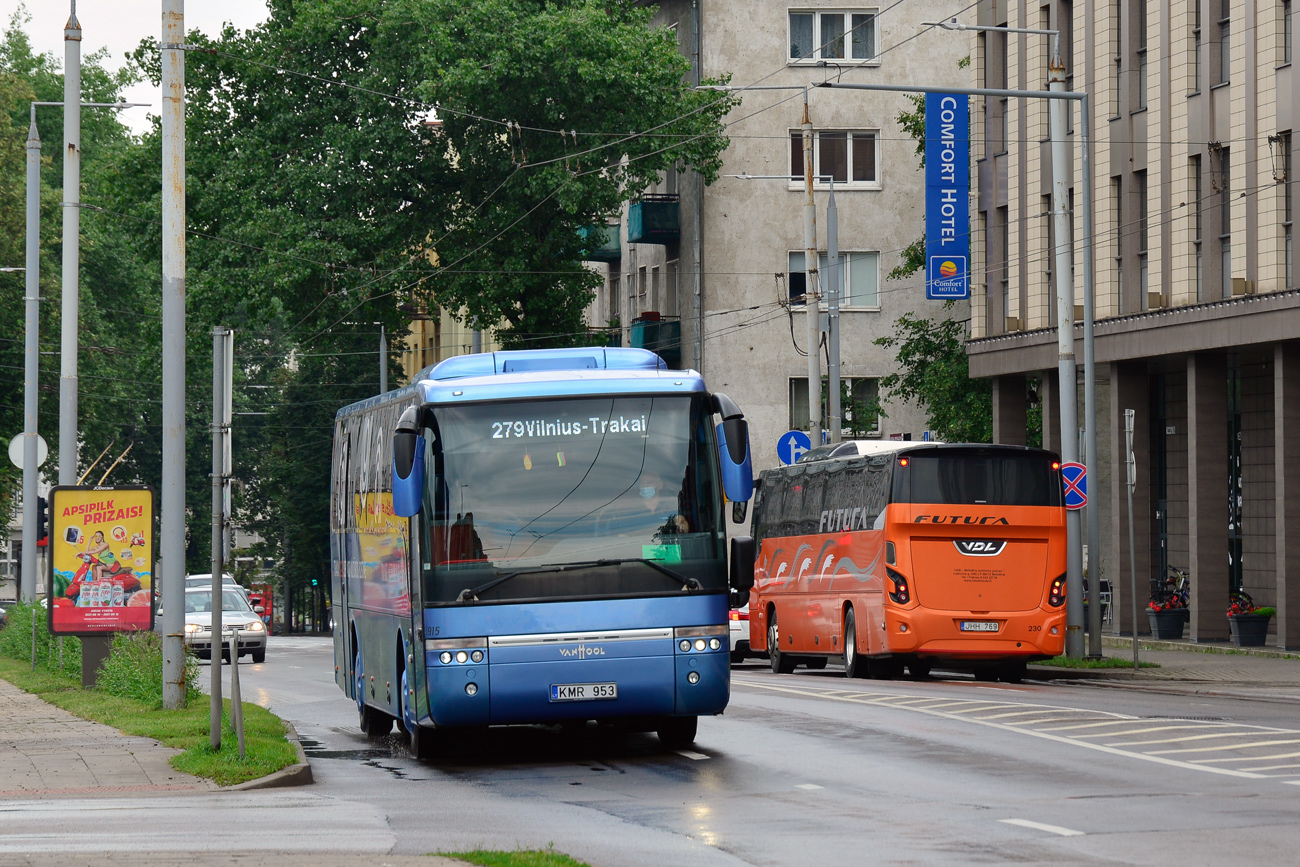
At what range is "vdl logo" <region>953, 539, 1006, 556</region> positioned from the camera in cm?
2639

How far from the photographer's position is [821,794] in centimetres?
1340

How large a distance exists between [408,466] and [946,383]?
3450 cm

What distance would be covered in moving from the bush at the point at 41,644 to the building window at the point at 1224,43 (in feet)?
67.7

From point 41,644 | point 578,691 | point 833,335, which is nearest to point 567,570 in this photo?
point 578,691

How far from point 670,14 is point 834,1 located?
527 centimetres

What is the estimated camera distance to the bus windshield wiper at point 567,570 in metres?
15.5

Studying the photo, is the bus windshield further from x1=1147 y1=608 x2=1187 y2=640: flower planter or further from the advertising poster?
x1=1147 y1=608 x2=1187 y2=640: flower planter

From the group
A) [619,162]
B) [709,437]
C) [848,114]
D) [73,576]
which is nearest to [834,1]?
[848,114]

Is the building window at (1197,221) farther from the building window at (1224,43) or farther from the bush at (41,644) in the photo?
the bush at (41,644)

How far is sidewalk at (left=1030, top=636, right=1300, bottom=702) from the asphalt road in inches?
165

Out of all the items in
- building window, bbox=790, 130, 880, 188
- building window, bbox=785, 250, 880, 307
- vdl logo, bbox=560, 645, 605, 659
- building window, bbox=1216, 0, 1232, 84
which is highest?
building window, bbox=790, 130, 880, 188

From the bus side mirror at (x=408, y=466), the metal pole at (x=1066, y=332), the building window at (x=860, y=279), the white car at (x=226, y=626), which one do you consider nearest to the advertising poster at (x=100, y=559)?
the bus side mirror at (x=408, y=466)

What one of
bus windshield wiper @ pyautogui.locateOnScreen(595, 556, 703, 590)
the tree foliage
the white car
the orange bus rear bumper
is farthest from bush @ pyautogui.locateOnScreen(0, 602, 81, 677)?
the tree foliage

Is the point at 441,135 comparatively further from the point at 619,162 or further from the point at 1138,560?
the point at 1138,560
